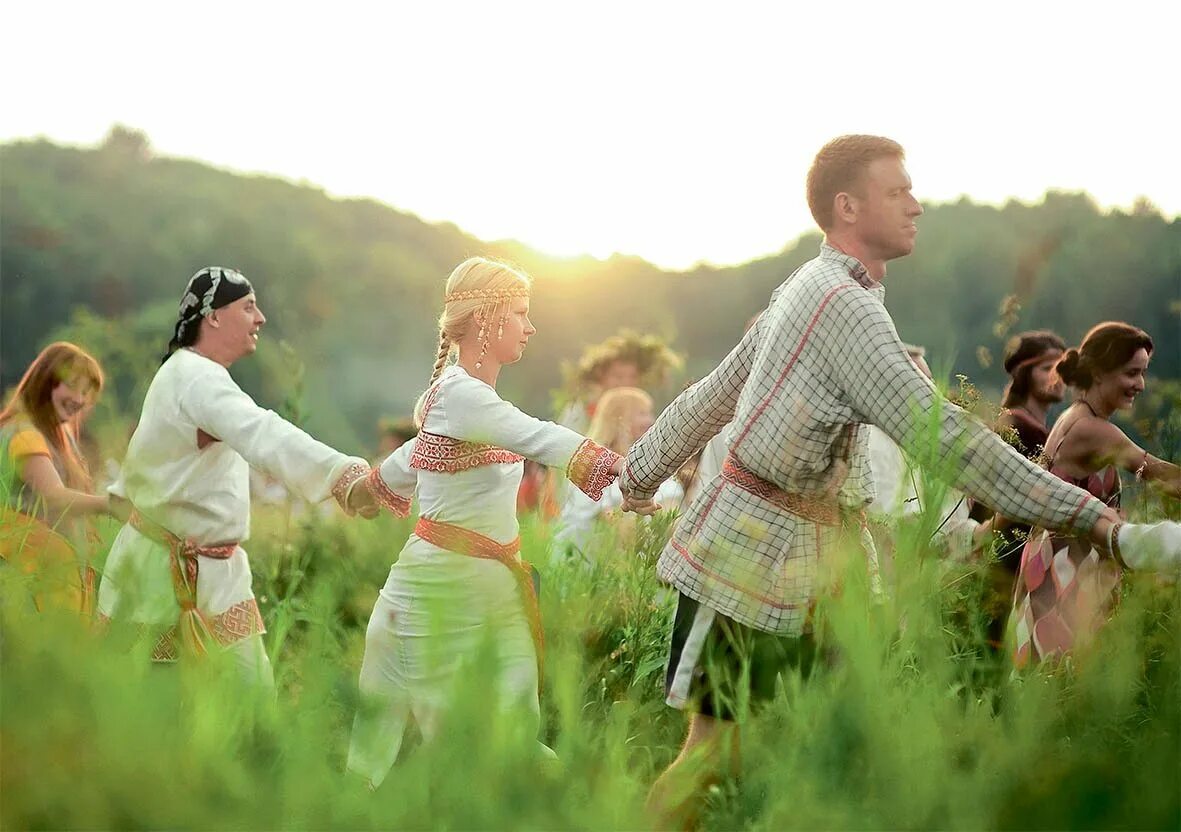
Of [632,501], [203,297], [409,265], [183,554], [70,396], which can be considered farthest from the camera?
[409,265]

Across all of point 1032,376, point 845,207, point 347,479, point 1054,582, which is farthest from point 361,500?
point 1032,376

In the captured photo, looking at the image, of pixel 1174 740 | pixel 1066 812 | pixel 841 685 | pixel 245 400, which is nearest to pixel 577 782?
pixel 841 685

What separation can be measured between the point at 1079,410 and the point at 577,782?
3.17m

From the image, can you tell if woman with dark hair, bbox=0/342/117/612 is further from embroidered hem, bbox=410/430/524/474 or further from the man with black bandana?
embroidered hem, bbox=410/430/524/474

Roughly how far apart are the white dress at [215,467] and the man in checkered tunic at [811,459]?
147 centimetres

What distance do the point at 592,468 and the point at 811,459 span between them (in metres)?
0.86

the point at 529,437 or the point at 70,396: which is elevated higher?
the point at 529,437

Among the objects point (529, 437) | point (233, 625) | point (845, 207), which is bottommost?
point (233, 625)

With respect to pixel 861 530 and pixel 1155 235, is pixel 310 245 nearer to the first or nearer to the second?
pixel 1155 235

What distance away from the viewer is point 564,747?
1754 millimetres

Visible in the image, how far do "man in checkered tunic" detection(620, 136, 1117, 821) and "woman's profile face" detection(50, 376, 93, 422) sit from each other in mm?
3021

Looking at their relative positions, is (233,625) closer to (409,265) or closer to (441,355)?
(441,355)

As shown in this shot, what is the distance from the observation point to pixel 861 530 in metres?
2.89

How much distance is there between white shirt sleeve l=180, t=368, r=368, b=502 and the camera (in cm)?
416
